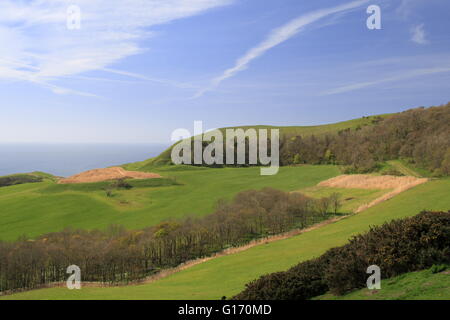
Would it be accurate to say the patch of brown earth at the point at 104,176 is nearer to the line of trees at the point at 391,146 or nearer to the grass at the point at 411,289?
the line of trees at the point at 391,146

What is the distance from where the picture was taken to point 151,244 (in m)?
39.4

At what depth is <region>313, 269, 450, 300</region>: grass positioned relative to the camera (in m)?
9.46

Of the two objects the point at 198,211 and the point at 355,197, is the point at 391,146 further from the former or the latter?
the point at 198,211

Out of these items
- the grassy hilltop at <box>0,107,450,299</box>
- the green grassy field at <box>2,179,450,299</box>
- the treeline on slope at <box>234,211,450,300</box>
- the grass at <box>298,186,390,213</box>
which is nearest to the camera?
the treeline on slope at <box>234,211,450,300</box>

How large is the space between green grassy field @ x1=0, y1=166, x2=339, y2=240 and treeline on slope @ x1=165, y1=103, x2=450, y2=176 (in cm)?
1246

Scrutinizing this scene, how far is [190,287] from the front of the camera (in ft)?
60.6

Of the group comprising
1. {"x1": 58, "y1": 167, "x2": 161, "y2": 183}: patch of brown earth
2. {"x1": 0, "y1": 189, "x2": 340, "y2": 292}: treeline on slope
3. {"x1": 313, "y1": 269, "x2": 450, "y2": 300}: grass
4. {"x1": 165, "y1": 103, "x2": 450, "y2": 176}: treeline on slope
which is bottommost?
{"x1": 0, "y1": 189, "x2": 340, "y2": 292}: treeline on slope

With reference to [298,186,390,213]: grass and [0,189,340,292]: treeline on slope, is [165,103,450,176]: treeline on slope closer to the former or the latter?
[298,186,390,213]: grass

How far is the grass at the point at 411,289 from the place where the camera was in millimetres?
9461

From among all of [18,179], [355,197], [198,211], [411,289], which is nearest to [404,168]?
[355,197]

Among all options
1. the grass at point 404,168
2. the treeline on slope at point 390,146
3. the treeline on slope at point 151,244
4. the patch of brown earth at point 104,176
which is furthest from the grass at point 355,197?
the patch of brown earth at point 104,176

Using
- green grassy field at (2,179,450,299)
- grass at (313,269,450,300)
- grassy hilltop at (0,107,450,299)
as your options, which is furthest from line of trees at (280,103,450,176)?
grass at (313,269,450,300)

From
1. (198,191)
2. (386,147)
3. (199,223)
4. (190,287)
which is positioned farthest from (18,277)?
(386,147)

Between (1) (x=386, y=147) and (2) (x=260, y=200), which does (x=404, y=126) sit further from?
(2) (x=260, y=200)
